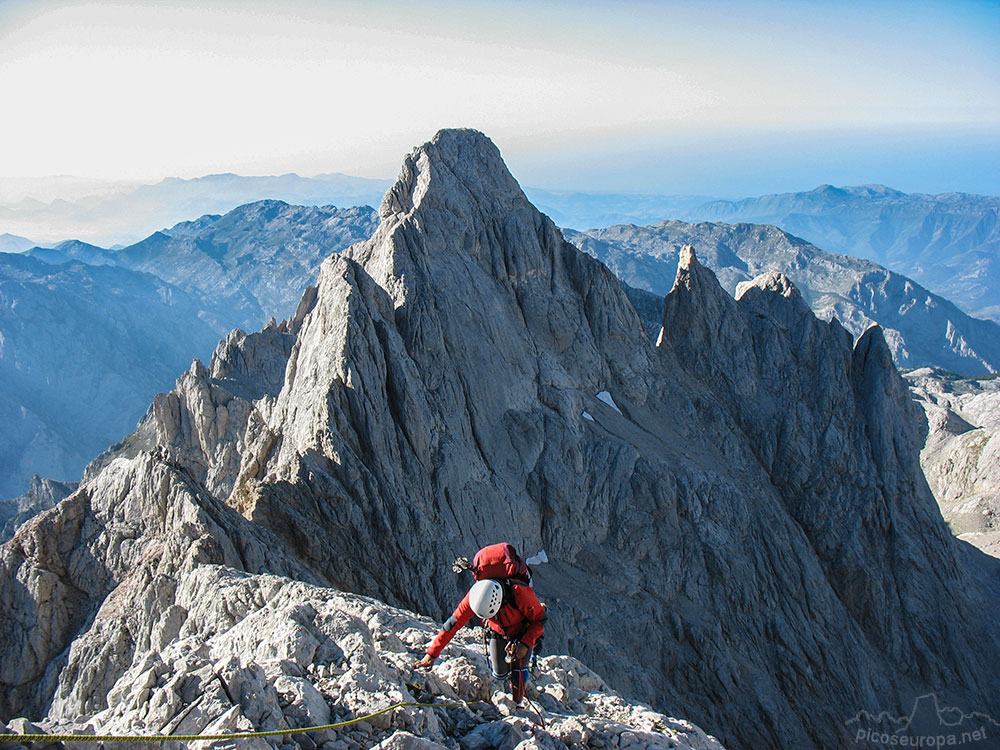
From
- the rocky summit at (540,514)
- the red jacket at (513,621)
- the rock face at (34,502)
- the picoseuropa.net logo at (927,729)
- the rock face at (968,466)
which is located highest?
the red jacket at (513,621)

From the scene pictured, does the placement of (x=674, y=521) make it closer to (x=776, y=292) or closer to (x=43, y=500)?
(x=776, y=292)

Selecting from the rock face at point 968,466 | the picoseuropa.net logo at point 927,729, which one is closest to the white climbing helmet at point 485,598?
the picoseuropa.net logo at point 927,729

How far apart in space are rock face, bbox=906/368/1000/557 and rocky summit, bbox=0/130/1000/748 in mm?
14525

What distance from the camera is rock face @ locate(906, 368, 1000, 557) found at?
78.6 m

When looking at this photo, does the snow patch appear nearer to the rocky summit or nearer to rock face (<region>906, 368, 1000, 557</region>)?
the rocky summit

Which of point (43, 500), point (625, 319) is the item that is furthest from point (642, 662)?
point (43, 500)

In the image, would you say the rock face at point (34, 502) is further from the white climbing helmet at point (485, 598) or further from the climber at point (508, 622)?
the white climbing helmet at point (485, 598)

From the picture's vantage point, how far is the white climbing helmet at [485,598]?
45.4 feet

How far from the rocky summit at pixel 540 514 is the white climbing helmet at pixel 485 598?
6.95 ft

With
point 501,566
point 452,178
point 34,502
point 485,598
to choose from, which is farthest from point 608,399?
point 34,502

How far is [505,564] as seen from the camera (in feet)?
48.2

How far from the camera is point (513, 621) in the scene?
1485 centimetres

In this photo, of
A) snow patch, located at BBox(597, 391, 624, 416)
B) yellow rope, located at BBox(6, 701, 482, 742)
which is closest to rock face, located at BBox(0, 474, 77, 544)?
snow patch, located at BBox(597, 391, 624, 416)

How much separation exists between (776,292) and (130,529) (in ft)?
199
